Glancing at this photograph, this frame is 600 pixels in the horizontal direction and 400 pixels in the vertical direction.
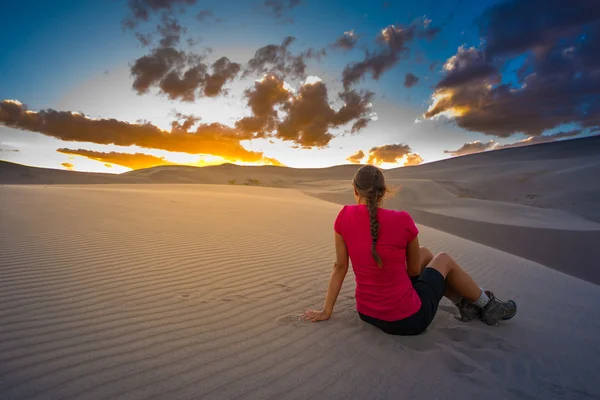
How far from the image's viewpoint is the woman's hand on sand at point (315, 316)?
118 inches

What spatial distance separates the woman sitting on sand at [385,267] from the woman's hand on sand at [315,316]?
0.03 feet

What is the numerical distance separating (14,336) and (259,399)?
2.00 m

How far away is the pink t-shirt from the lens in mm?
2393

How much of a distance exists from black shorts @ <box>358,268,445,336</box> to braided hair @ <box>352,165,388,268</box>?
1.96 ft

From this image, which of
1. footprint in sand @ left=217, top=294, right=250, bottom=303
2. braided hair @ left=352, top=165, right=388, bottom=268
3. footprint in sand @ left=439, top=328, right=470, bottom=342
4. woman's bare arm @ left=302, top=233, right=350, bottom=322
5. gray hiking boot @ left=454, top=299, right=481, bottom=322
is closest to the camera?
braided hair @ left=352, top=165, right=388, bottom=268

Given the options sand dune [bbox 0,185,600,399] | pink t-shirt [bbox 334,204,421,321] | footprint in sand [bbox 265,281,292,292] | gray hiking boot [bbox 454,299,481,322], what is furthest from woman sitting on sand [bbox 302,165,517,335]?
footprint in sand [bbox 265,281,292,292]

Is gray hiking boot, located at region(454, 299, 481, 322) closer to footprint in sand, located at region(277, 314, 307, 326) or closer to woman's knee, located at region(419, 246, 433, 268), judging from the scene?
woman's knee, located at region(419, 246, 433, 268)

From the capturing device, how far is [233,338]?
8.73 feet

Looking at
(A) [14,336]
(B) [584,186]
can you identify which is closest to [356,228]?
(A) [14,336]

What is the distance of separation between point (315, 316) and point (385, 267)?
3.25 feet

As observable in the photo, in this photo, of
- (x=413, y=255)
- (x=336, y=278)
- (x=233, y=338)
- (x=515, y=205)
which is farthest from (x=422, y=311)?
(x=515, y=205)

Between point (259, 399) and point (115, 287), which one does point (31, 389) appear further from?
point (115, 287)

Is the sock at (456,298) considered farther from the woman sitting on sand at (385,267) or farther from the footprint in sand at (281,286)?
the footprint in sand at (281,286)

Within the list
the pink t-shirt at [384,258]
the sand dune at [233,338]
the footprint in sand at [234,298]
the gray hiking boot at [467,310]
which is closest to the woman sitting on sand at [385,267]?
the pink t-shirt at [384,258]
